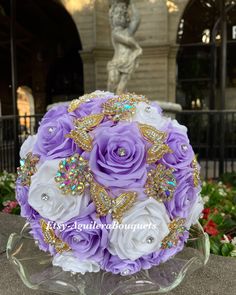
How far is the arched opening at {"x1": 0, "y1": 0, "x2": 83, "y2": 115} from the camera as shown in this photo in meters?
13.2

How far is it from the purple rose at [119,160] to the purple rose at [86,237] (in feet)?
0.32

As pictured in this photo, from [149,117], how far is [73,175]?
26 cm

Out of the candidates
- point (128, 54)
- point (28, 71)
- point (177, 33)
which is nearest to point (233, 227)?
point (128, 54)

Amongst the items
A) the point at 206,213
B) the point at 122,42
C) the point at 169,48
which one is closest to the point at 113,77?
the point at 122,42

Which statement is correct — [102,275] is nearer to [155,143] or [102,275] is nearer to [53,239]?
[53,239]

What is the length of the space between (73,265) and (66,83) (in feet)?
46.0

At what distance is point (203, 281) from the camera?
3.88 ft

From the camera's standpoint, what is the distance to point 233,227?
2.17 meters

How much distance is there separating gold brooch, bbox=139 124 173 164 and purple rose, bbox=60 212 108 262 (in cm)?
19

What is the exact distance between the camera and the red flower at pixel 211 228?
1946mm

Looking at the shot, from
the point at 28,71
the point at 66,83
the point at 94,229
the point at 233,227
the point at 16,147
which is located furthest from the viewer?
the point at 28,71

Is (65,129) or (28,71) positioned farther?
(28,71)

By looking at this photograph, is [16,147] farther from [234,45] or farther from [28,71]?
[28,71]

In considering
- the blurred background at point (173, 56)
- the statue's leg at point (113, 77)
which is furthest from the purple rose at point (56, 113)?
the blurred background at point (173, 56)
